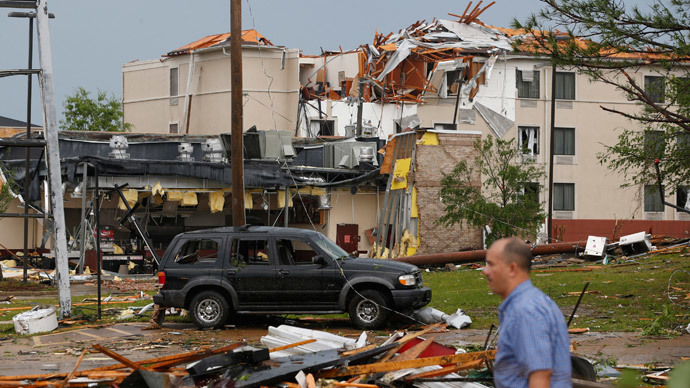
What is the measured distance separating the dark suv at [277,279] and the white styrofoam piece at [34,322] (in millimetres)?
2005

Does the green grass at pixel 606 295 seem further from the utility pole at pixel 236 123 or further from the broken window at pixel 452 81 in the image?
the broken window at pixel 452 81

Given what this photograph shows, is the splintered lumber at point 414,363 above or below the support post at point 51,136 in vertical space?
below

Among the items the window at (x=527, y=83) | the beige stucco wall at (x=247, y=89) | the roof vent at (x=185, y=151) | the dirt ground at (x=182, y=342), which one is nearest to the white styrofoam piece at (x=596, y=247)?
the dirt ground at (x=182, y=342)

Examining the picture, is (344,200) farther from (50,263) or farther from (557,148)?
(557,148)

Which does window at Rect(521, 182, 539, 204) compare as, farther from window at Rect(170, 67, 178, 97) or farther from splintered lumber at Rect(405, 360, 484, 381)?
window at Rect(170, 67, 178, 97)

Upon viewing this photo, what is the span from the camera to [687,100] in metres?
16.6

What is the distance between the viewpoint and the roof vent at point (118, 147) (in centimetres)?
3719

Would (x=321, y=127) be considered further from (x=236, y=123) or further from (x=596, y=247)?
(x=236, y=123)

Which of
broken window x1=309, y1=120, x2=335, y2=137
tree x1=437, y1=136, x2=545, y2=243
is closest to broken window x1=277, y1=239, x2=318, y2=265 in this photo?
tree x1=437, y1=136, x2=545, y2=243

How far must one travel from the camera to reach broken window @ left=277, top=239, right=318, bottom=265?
1540cm

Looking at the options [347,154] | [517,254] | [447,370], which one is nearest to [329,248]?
[447,370]

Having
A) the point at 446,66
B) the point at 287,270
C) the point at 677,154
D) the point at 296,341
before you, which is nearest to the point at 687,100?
the point at 677,154

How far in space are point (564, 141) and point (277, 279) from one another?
40341 mm

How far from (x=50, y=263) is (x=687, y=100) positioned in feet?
87.5
